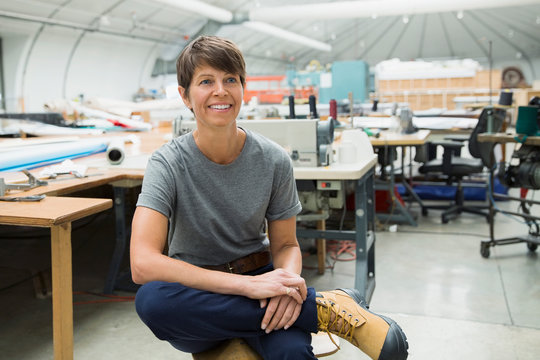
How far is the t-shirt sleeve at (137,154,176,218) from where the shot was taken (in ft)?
4.31

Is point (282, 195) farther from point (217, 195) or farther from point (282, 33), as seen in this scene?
point (282, 33)

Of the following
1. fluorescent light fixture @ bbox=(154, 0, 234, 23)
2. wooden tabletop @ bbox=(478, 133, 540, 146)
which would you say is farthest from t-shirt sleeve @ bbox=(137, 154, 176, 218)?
fluorescent light fixture @ bbox=(154, 0, 234, 23)

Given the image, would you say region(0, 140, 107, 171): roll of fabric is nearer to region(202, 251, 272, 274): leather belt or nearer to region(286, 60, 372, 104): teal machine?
region(202, 251, 272, 274): leather belt

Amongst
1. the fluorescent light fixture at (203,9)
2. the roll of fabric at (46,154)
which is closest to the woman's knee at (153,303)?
the roll of fabric at (46,154)

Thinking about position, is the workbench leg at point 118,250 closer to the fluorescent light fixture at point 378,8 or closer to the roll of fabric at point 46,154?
the roll of fabric at point 46,154

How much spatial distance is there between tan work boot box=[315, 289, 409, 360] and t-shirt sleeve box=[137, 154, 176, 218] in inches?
18.5

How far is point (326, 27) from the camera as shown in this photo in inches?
760

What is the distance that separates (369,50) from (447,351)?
2170cm

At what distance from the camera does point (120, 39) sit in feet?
46.4

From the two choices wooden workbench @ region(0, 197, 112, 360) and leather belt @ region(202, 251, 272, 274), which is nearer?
leather belt @ region(202, 251, 272, 274)

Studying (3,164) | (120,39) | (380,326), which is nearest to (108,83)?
(120,39)

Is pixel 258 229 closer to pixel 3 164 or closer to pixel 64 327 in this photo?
pixel 64 327

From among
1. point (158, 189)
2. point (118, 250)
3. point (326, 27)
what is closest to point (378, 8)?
point (326, 27)

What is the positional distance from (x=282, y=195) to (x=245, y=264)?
23 centimetres
